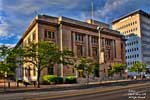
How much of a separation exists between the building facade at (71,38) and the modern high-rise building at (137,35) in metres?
47.1

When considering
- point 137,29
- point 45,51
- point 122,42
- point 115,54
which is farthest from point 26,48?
point 137,29

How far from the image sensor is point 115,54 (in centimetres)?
8244

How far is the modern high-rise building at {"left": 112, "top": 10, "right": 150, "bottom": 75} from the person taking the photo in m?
127

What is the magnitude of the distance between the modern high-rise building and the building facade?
4713 cm

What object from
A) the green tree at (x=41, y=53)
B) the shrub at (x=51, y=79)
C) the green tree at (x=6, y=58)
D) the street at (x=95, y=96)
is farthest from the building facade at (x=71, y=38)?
the street at (x=95, y=96)

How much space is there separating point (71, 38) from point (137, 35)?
221 ft

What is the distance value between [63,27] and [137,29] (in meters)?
69.6

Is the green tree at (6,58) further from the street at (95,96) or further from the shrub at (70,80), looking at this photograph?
→ the street at (95,96)

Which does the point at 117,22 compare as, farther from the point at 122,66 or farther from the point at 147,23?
the point at 122,66

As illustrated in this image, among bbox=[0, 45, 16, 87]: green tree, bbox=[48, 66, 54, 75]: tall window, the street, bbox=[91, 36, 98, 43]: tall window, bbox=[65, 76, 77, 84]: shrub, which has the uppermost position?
bbox=[91, 36, 98, 43]: tall window

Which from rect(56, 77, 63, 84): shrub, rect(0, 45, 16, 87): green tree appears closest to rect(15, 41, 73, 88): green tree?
rect(0, 45, 16, 87): green tree

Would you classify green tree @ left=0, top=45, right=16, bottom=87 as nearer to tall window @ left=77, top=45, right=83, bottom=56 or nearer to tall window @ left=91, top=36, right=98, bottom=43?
→ tall window @ left=77, top=45, right=83, bottom=56

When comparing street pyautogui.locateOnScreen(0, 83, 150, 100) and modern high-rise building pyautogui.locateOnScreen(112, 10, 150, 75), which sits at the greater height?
modern high-rise building pyautogui.locateOnScreen(112, 10, 150, 75)

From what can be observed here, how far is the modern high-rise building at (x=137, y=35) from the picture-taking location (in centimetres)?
12669
